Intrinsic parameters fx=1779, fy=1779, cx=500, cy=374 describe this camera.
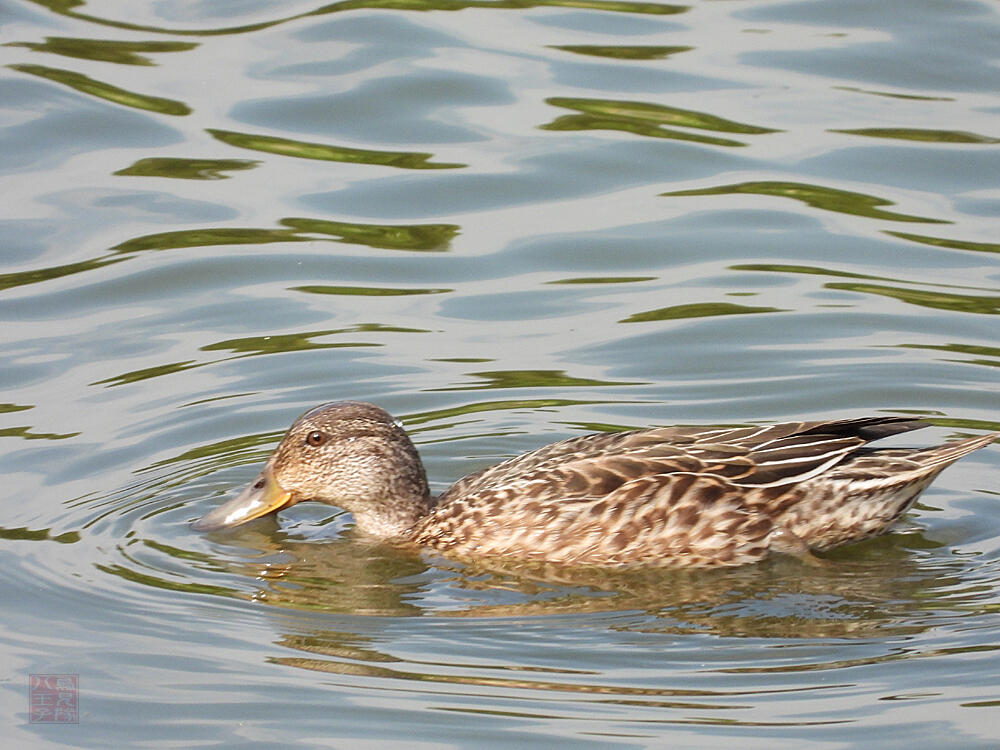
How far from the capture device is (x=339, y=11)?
51.0 feet

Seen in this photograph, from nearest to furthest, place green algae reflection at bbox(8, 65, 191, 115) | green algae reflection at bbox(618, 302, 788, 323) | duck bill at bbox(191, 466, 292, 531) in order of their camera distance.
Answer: duck bill at bbox(191, 466, 292, 531) < green algae reflection at bbox(618, 302, 788, 323) < green algae reflection at bbox(8, 65, 191, 115)

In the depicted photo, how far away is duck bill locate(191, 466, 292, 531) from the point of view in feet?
28.5

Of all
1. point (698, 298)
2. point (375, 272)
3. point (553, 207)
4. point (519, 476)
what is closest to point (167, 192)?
point (375, 272)

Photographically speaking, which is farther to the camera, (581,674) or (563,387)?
(563,387)

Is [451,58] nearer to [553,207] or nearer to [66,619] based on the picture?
[553,207]

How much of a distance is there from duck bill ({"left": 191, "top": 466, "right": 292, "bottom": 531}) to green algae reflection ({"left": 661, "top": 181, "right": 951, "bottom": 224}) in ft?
16.2

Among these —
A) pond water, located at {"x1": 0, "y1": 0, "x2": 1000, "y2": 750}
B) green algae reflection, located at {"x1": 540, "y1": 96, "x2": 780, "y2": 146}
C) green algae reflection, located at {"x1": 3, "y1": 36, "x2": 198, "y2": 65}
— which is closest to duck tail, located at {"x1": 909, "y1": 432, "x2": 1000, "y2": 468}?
pond water, located at {"x1": 0, "y1": 0, "x2": 1000, "y2": 750}

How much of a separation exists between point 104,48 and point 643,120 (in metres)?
4.56

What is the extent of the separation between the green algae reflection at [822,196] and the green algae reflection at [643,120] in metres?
0.74

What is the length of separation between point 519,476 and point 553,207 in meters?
4.54

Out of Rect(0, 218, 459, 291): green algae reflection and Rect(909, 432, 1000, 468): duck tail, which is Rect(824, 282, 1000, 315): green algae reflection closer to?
Rect(0, 218, 459, 291): green algae reflection

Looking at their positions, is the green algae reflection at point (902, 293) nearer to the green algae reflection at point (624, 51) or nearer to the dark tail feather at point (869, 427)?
the dark tail feather at point (869, 427)

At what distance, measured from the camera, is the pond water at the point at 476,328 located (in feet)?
22.6

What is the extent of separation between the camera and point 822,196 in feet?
41.1
